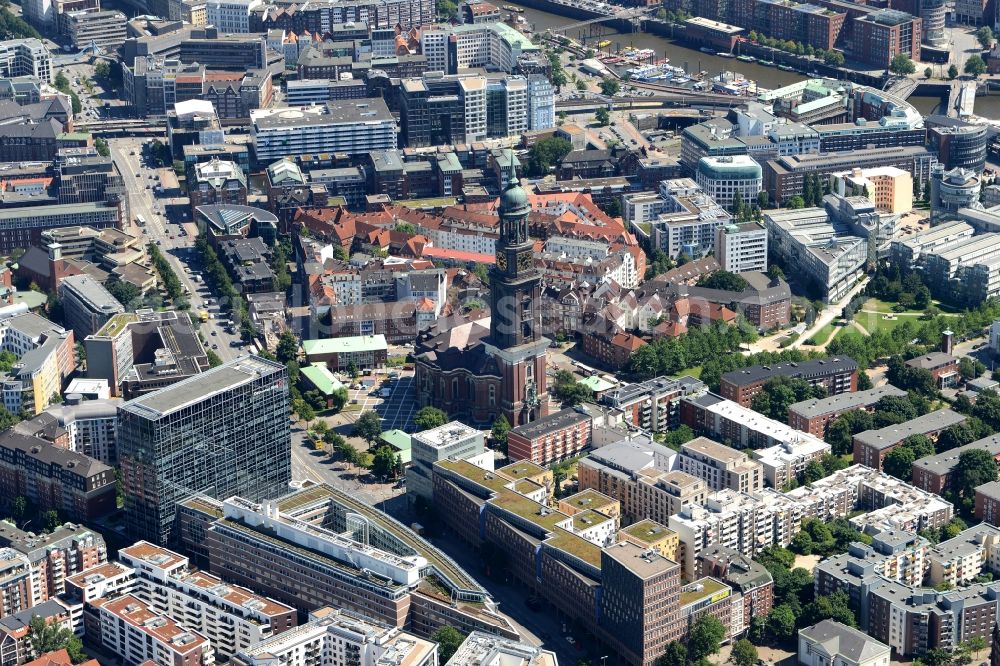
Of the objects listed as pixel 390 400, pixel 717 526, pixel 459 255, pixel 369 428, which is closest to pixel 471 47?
pixel 459 255

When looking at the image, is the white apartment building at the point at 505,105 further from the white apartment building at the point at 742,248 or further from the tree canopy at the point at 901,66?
the tree canopy at the point at 901,66

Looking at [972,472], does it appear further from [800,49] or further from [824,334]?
[800,49]

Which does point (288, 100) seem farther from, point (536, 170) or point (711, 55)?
point (711, 55)

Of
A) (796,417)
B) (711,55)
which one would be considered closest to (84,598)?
→ (796,417)

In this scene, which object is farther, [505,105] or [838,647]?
[505,105]

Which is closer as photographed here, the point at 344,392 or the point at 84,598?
the point at 84,598

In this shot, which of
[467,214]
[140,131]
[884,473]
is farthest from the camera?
[140,131]

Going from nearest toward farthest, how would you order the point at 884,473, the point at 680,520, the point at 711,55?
the point at 680,520 → the point at 884,473 → the point at 711,55

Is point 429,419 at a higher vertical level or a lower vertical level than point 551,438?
higher

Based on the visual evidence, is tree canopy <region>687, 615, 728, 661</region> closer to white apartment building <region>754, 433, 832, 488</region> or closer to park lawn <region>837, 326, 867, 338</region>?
white apartment building <region>754, 433, 832, 488</region>
